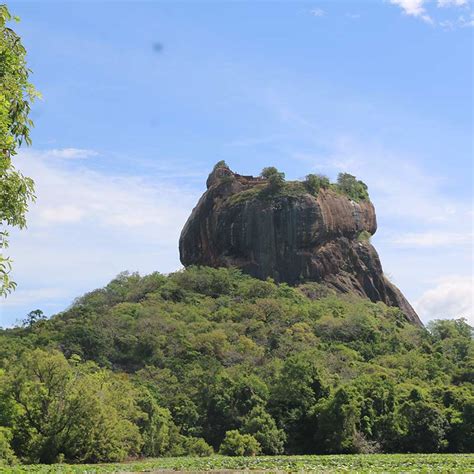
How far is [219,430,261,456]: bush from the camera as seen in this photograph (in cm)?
4200

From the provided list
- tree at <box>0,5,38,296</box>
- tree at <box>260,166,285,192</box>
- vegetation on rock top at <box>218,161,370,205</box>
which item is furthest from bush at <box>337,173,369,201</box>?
tree at <box>0,5,38,296</box>

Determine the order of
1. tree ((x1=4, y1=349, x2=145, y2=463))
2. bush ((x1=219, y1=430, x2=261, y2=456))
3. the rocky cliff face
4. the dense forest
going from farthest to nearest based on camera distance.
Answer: the rocky cliff face, bush ((x1=219, y1=430, x2=261, y2=456)), the dense forest, tree ((x1=4, y1=349, x2=145, y2=463))

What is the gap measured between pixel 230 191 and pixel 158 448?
52.1m

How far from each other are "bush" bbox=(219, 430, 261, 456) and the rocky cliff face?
1703 inches

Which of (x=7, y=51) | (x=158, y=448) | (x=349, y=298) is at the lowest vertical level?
(x=158, y=448)

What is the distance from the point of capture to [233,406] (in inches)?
1908

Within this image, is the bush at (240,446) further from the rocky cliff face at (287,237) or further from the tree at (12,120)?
the rocky cliff face at (287,237)

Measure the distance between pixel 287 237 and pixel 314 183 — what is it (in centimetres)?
835

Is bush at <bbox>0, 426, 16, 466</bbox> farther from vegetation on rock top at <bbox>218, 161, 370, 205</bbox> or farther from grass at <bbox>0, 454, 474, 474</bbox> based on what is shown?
vegetation on rock top at <bbox>218, 161, 370, 205</bbox>

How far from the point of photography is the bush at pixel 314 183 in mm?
88000

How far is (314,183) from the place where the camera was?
88.6m

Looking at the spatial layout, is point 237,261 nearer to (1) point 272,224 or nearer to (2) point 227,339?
(1) point 272,224

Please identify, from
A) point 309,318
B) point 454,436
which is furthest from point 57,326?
point 454,436

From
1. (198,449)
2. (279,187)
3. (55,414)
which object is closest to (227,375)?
(198,449)
